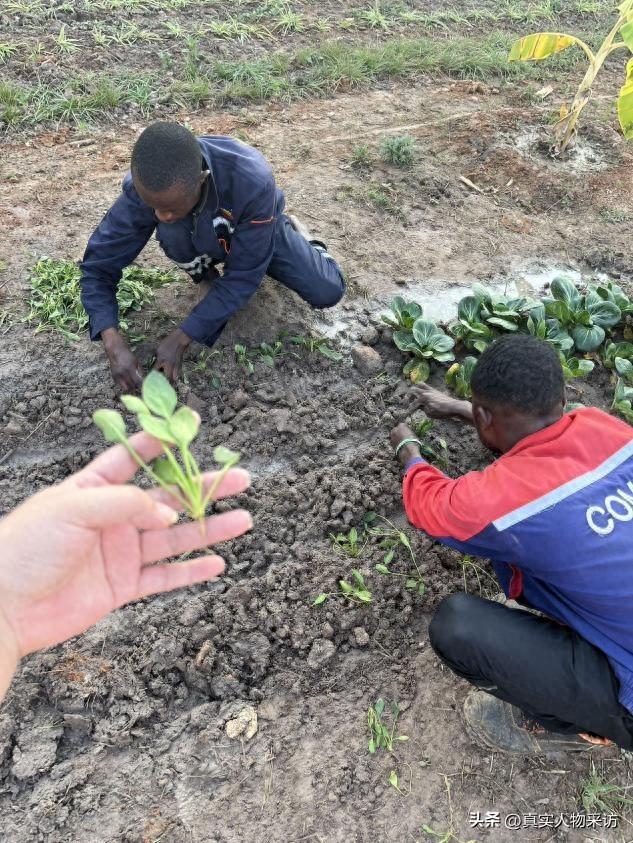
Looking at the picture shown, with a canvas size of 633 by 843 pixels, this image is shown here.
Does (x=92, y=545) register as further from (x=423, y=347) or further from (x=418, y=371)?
(x=423, y=347)

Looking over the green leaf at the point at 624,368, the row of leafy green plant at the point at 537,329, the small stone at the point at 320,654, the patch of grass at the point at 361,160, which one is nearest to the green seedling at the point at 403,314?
the row of leafy green plant at the point at 537,329

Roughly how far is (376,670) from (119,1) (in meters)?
6.41

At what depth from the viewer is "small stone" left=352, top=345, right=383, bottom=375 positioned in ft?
12.2

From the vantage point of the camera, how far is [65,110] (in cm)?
519

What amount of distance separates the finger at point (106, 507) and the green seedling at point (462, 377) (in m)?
2.21

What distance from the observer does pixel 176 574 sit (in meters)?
1.96

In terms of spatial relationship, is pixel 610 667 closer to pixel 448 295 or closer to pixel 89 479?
pixel 89 479

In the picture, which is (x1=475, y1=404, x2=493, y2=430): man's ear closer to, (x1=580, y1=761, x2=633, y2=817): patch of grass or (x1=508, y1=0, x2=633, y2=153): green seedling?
(x1=580, y1=761, x2=633, y2=817): patch of grass

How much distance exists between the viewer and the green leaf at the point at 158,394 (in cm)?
183

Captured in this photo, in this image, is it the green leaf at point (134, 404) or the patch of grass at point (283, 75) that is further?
the patch of grass at point (283, 75)

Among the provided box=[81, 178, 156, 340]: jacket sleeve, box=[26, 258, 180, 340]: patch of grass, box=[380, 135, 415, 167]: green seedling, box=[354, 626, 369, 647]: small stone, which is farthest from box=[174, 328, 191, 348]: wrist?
box=[380, 135, 415, 167]: green seedling

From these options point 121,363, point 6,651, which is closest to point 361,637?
point 6,651

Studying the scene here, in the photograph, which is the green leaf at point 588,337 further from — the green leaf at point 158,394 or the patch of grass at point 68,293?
the green leaf at point 158,394

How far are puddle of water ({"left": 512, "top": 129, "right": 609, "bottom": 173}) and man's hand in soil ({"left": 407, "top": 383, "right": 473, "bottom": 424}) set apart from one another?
3.20 m
